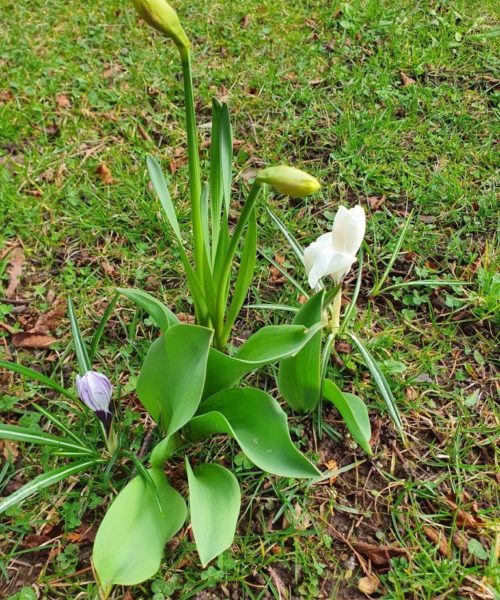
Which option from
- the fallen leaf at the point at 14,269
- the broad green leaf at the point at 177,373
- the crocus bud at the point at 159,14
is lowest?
the fallen leaf at the point at 14,269

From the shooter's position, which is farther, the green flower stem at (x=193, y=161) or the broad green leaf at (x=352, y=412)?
the broad green leaf at (x=352, y=412)

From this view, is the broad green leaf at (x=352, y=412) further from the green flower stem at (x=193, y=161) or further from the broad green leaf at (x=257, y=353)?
the green flower stem at (x=193, y=161)

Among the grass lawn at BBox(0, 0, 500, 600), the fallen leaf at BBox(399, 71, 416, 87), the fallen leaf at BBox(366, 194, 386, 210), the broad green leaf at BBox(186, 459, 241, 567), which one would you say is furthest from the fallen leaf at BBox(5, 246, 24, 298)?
the fallen leaf at BBox(399, 71, 416, 87)

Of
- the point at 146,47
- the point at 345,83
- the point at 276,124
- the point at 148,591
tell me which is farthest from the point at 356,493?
the point at 146,47

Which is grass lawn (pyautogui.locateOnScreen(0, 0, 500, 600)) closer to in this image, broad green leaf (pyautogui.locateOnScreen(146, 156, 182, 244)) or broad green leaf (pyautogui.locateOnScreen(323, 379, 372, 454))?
broad green leaf (pyautogui.locateOnScreen(323, 379, 372, 454))

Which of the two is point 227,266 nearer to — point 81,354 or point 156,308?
point 156,308

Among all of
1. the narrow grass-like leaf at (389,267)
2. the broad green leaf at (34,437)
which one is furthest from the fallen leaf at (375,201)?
the broad green leaf at (34,437)

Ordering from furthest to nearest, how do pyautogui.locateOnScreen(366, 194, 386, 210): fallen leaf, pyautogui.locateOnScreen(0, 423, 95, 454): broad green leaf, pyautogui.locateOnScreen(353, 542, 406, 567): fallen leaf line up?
pyautogui.locateOnScreen(366, 194, 386, 210): fallen leaf
pyautogui.locateOnScreen(353, 542, 406, 567): fallen leaf
pyautogui.locateOnScreen(0, 423, 95, 454): broad green leaf
